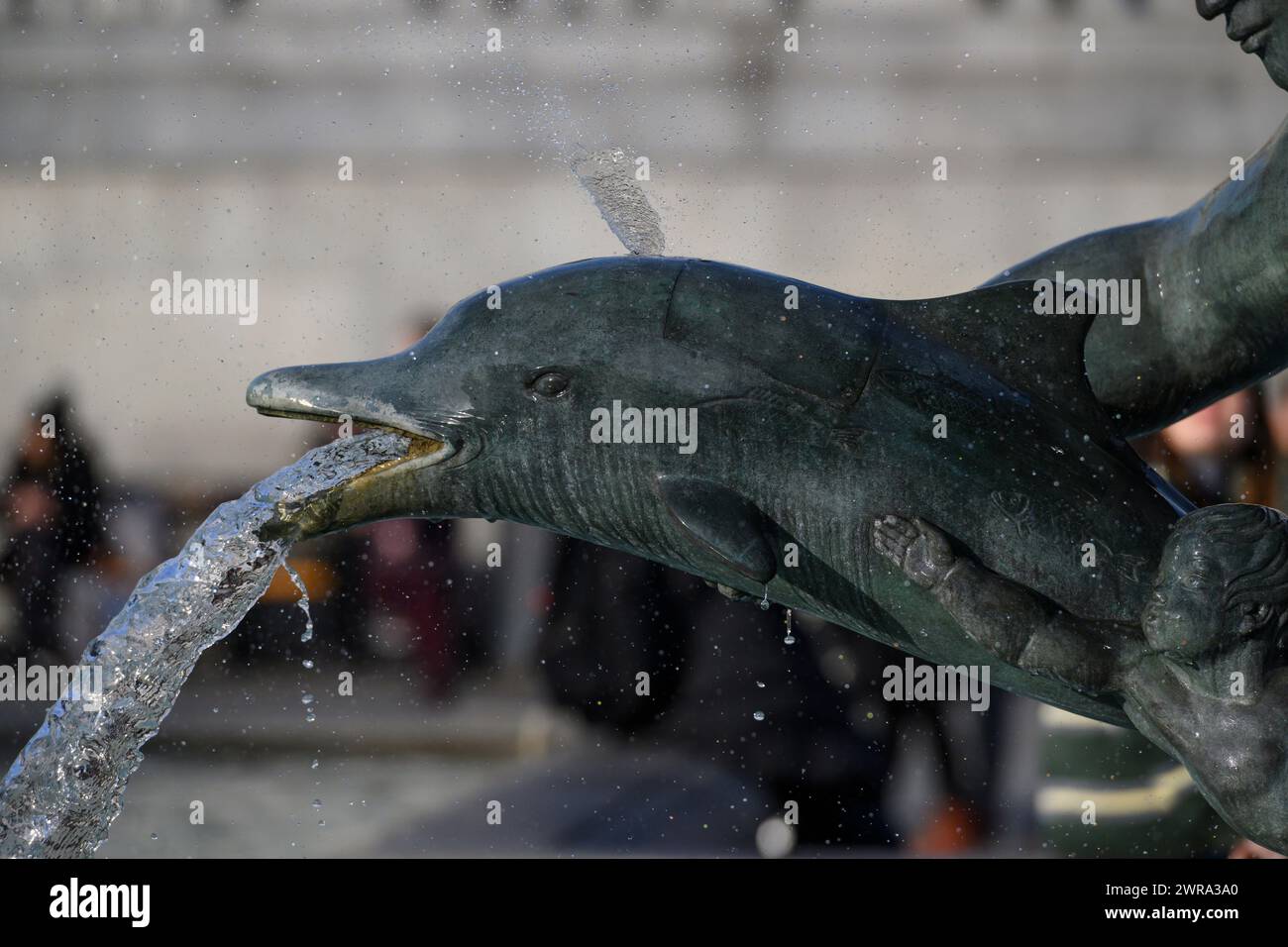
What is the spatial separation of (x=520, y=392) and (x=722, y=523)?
22.9 inches

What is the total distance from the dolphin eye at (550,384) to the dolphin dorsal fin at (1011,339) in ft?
2.60

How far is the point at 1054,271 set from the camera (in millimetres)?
3746

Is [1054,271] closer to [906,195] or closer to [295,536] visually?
[295,536]

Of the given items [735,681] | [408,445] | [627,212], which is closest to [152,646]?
[408,445]

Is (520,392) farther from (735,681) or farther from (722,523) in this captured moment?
(735,681)

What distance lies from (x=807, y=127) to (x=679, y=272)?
1166 cm

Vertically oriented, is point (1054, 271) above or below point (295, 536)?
above

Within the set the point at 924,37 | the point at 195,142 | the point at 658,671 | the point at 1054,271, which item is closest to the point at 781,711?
the point at 658,671

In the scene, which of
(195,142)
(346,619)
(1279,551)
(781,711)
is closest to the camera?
(1279,551)

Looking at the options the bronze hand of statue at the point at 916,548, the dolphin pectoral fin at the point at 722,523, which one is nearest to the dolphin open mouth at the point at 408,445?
the dolphin pectoral fin at the point at 722,523

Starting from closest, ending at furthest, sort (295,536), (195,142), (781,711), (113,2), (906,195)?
(295,536), (781,711), (906,195), (113,2), (195,142)

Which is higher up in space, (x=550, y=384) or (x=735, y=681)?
(x=550, y=384)

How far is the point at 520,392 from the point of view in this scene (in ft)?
11.0

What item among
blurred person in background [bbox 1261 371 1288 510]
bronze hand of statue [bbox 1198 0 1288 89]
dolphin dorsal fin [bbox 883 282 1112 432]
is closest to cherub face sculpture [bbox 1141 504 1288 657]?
dolphin dorsal fin [bbox 883 282 1112 432]
